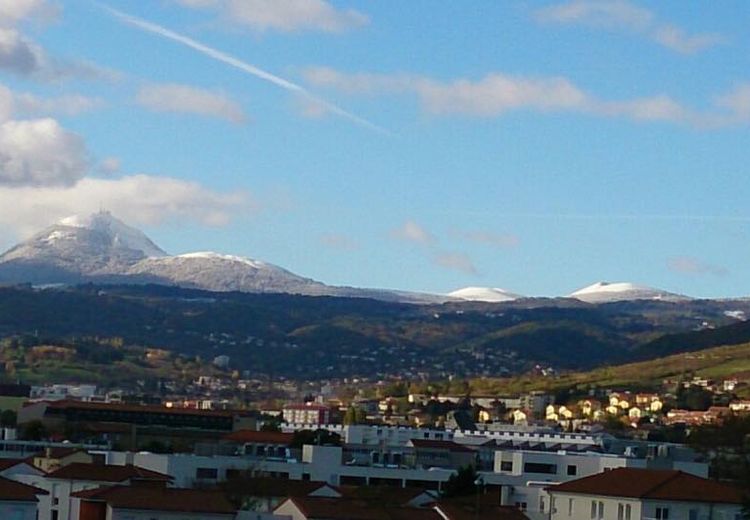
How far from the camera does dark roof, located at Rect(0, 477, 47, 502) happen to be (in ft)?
172

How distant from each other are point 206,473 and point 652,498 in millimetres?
24752

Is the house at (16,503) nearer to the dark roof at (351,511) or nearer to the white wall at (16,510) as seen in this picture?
the white wall at (16,510)

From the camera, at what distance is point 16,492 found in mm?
53062

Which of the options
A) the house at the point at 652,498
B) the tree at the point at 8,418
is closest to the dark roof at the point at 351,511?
the house at the point at 652,498

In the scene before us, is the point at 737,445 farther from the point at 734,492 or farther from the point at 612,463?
the point at 734,492

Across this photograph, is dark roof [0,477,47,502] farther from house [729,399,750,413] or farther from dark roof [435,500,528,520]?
house [729,399,750,413]

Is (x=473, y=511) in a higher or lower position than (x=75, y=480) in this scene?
higher

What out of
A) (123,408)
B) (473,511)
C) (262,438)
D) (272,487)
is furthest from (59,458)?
(123,408)

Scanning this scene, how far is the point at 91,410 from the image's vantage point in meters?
129

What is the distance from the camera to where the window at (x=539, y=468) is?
85.7m

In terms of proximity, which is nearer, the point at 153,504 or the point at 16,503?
the point at 16,503

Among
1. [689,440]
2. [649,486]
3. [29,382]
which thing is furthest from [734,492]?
[29,382]

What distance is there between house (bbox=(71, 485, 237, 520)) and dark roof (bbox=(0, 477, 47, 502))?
180cm

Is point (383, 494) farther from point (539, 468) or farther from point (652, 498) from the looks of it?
point (539, 468)
